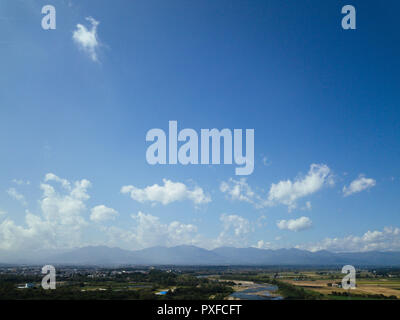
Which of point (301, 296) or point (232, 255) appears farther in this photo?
point (232, 255)

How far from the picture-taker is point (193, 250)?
124 meters

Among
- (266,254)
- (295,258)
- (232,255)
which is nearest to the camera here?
(295,258)

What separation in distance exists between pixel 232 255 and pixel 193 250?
66.4 ft

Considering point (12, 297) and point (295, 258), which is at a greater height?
point (12, 297)

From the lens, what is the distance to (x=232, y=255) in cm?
11300

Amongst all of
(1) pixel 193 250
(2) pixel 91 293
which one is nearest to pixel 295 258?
(1) pixel 193 250
